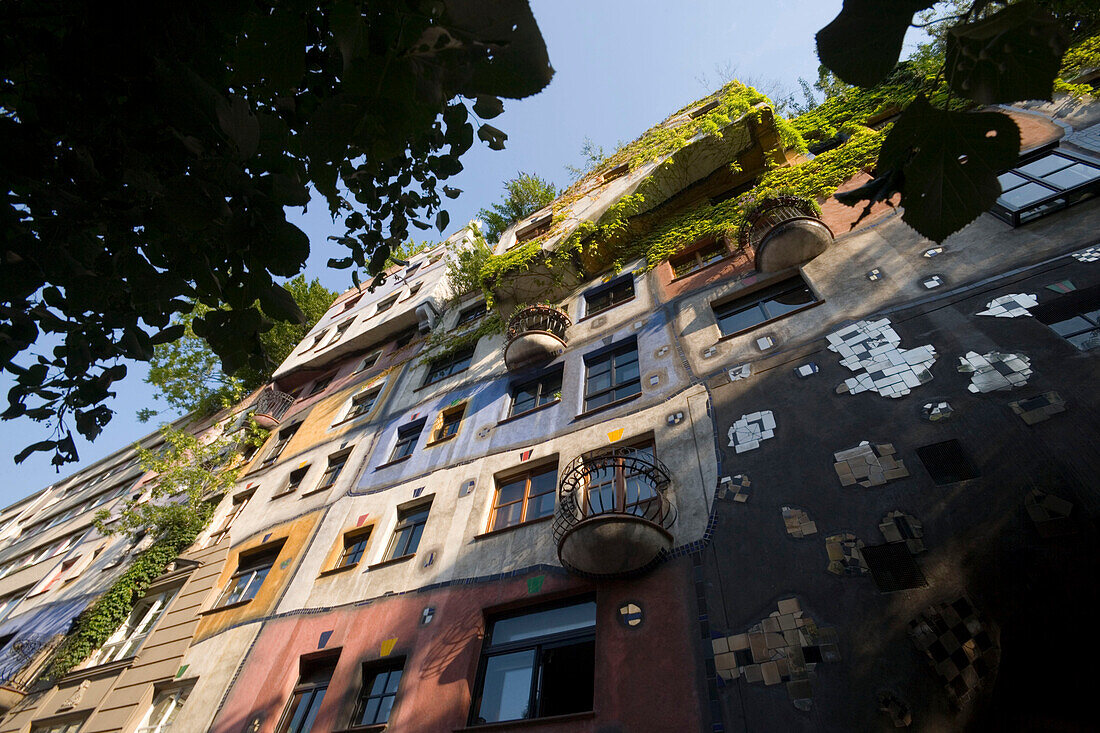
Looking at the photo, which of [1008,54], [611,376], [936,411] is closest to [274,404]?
[611,376]

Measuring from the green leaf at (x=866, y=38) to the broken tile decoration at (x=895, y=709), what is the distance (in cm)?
504

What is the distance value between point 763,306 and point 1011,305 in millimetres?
3622

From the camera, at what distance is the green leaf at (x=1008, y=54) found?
1.52 meters

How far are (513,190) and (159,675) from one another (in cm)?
2139

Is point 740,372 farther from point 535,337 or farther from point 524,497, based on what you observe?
point 535,337

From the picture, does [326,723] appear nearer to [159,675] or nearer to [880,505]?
[159,675]

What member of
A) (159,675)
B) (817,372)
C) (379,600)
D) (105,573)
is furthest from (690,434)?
(105,573)

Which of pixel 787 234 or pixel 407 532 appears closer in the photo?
pixel 787 234

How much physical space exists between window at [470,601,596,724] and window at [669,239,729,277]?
25.4 ft

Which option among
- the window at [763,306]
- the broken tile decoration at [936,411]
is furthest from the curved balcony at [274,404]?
the broken tile decoration at [936,411]

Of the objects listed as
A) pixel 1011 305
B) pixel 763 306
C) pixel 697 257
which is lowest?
pixel 1011 305

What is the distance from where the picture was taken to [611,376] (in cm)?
1071

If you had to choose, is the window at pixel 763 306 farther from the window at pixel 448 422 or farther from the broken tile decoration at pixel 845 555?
the window at pixel 448 422

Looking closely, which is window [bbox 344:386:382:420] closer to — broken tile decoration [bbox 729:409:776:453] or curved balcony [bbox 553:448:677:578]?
curved balcony [bbox 553:448:677:578]
